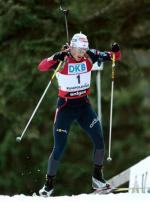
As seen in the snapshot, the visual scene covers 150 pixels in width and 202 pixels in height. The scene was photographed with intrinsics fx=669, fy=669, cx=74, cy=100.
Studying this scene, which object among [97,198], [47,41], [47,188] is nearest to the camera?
[97,198]

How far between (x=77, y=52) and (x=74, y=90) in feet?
1.61

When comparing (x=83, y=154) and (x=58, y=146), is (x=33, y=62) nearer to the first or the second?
(x=58, y=146)

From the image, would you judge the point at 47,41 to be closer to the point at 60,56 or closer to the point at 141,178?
the point at 141,178

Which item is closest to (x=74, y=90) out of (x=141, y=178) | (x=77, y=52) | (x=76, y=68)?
(x=76, y=68)

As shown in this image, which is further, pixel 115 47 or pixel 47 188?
pixel 47 188

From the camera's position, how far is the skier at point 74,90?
8.30 m

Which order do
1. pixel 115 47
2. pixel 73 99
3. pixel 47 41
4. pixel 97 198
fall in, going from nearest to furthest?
pixel 97 198, pixel 73 99, pixel 115 47, pixel 47 41

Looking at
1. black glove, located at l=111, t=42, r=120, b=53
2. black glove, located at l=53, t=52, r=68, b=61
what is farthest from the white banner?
black glove, located at l=53, t=52, r=68, b=61

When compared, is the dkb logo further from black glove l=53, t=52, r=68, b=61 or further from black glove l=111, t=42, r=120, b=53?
black glove l=111, t=42, r=120, b=53

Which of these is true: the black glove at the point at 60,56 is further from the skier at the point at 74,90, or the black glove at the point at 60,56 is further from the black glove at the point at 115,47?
the black glove at the point at 115,47

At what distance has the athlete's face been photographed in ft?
27.1

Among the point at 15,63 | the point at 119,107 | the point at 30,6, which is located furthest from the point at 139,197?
the point at 119,107

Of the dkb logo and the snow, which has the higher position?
the dkb logo

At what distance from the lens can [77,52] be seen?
827 centimetres
